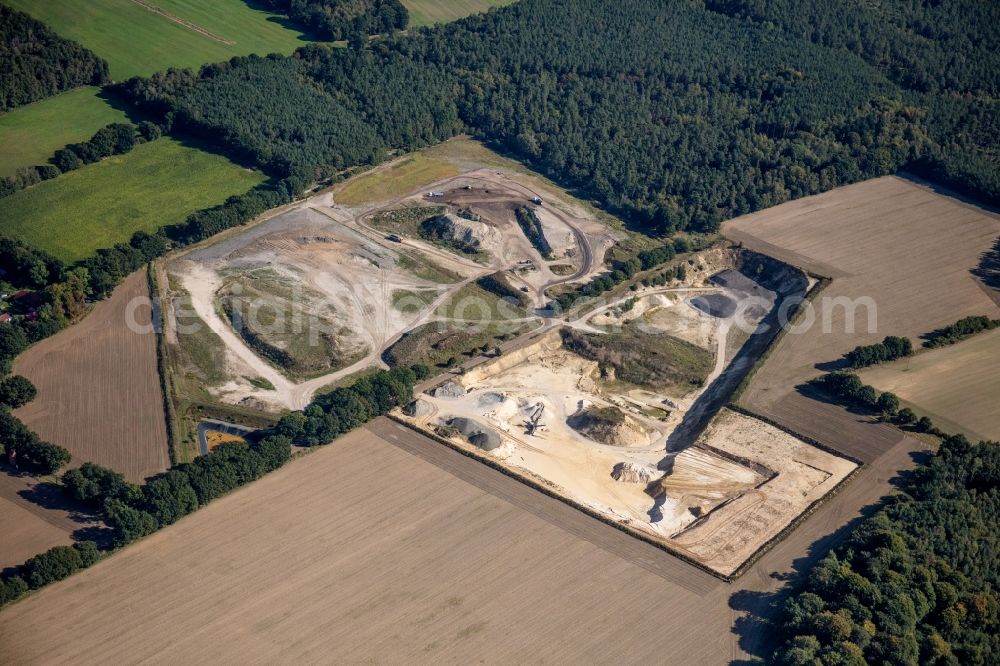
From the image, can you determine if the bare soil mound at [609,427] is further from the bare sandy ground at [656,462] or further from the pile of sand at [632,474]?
the pile of sand at [632,474]

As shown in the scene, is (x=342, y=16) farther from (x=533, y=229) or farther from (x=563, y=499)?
(x=563, y=499)

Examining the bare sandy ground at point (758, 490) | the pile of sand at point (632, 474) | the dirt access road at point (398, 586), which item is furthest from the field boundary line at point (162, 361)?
the bare sandy ground at point (758, 490)

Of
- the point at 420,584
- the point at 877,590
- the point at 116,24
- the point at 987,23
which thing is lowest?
the point at 420,584

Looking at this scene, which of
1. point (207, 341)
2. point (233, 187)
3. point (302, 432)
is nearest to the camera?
point (302, 432)

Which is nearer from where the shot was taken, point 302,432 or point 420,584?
point 420,584

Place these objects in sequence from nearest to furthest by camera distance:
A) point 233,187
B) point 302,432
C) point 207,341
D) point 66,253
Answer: point 302,432
point 207,341
point 66,253
point 233,187

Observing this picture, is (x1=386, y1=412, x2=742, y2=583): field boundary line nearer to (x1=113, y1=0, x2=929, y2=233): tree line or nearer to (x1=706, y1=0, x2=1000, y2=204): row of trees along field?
Answer: (x1=113, y1=0, x2=929, y2=233): tree line

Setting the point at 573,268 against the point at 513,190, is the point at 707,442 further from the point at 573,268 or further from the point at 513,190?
the point at 513,190

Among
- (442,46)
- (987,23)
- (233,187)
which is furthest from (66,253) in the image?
(987,23)
